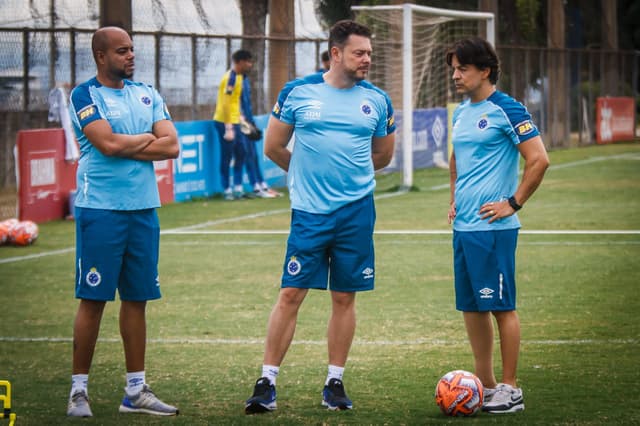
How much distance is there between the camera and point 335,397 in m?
6.57

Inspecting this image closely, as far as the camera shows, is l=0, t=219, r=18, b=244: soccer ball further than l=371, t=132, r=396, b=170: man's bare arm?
Yes

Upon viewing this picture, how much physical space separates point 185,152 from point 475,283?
13544 millimetres

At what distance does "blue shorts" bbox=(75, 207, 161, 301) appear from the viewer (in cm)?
645

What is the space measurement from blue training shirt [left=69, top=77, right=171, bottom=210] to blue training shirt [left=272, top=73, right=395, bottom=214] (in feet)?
2.73

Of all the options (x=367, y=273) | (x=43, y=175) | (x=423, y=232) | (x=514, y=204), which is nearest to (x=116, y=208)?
(x=367, y=273)

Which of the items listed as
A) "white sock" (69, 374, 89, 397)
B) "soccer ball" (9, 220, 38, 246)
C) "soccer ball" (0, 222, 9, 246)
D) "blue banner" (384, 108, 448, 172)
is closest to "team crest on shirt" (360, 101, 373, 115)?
"white sock" (69, 374, 89, 397)

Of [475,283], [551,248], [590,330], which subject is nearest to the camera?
[475,283]

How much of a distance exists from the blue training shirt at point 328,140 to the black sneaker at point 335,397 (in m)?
0.95

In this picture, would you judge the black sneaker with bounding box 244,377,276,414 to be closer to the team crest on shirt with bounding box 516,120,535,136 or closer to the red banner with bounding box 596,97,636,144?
the team crest on shirt with bounding box 516,120,535,136

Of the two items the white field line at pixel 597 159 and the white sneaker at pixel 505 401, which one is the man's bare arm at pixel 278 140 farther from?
the white field line at pixel 597 159

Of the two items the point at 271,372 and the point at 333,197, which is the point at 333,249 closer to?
the point at 333,197

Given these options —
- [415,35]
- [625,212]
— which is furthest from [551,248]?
[415,35]

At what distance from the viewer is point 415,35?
2492cm

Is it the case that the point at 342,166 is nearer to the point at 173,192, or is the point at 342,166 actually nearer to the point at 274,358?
the point at 274,358
